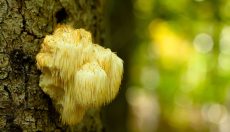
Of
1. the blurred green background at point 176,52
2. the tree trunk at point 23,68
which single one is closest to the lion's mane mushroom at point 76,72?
the tree trunk at point 23,68

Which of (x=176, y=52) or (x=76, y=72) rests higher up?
(x=76, y=72)

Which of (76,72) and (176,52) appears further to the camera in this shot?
(176,52)

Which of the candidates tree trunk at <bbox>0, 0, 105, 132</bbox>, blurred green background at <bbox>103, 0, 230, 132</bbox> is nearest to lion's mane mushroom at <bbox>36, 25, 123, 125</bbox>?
tree trunk at <bbox>0, 0, 105, 132</bbox>

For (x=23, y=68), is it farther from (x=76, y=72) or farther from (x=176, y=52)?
(x=176, y=52)

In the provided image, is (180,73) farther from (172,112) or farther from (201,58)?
(172,112)

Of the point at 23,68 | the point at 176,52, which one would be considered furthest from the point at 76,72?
the point at 176,52


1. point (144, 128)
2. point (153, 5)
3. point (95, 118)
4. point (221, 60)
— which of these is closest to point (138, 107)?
point (144, 128)

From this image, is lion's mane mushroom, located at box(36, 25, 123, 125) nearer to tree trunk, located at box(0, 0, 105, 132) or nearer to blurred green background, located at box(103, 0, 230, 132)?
tree trunk, located at box(0, 0, 105, 132)
